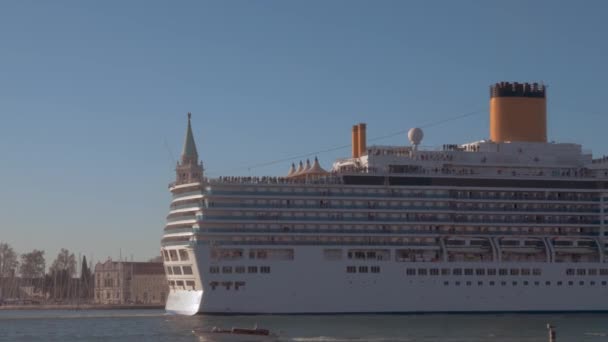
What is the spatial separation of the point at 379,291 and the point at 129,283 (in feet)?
242

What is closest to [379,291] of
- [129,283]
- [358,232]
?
[358,232]

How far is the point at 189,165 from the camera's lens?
278ft

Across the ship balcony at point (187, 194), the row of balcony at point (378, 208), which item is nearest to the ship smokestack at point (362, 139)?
the row of balcony at point (378, 208)

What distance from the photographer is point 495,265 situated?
8056 centimetres

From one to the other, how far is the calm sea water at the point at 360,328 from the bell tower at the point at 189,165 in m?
10.1

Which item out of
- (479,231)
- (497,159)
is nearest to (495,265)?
(479,231)

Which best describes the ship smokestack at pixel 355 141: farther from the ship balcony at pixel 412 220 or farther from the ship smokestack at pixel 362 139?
the ship balcony at pixel 412 220

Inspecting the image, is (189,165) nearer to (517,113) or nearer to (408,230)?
(408,230)

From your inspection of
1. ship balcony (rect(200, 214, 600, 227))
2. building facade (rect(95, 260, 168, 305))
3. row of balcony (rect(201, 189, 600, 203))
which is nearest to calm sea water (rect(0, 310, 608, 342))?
ship balcony (rect(200, 214, 600, 227))

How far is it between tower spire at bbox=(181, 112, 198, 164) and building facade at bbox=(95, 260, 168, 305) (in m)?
54.9

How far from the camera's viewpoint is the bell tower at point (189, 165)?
82.4 meters

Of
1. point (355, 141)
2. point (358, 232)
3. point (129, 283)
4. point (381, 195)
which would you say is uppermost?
point (355, 141)

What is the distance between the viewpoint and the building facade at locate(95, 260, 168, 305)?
142 m

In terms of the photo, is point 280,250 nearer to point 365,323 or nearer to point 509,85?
point 365,323
